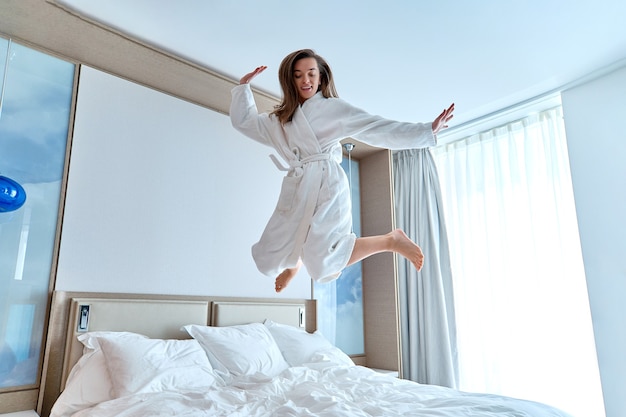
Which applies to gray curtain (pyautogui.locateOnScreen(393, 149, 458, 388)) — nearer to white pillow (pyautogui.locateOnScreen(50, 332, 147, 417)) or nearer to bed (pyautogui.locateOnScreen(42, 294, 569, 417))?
bed (pyautogui.locateOnScreen(42, 294, 569, 417))

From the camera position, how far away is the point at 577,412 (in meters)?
3.19

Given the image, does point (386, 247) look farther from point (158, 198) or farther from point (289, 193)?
point (158, 198)

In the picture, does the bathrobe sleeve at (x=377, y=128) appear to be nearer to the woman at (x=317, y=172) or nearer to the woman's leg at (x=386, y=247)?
the woman at (x=317, y=172)

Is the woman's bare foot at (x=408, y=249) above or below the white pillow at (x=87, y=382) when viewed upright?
above

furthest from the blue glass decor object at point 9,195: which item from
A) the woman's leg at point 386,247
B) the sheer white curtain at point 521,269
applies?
the sheer white curtain at point 521,269

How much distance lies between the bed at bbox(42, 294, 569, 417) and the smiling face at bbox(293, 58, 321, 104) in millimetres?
1383

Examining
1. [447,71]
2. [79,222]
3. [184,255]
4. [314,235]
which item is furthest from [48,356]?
[447,71]

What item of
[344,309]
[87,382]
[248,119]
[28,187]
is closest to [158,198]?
[28,187]

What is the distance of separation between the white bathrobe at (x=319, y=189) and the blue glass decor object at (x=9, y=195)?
1.20m

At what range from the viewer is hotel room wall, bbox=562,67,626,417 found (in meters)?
2.95

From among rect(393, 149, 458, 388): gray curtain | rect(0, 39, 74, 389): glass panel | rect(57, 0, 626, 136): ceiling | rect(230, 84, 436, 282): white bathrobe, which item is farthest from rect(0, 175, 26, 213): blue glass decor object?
rect(393, 149, 458, 388): gray curtain

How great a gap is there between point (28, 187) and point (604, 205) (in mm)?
3791

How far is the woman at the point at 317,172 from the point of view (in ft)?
6.40

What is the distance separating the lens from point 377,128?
199 cm
